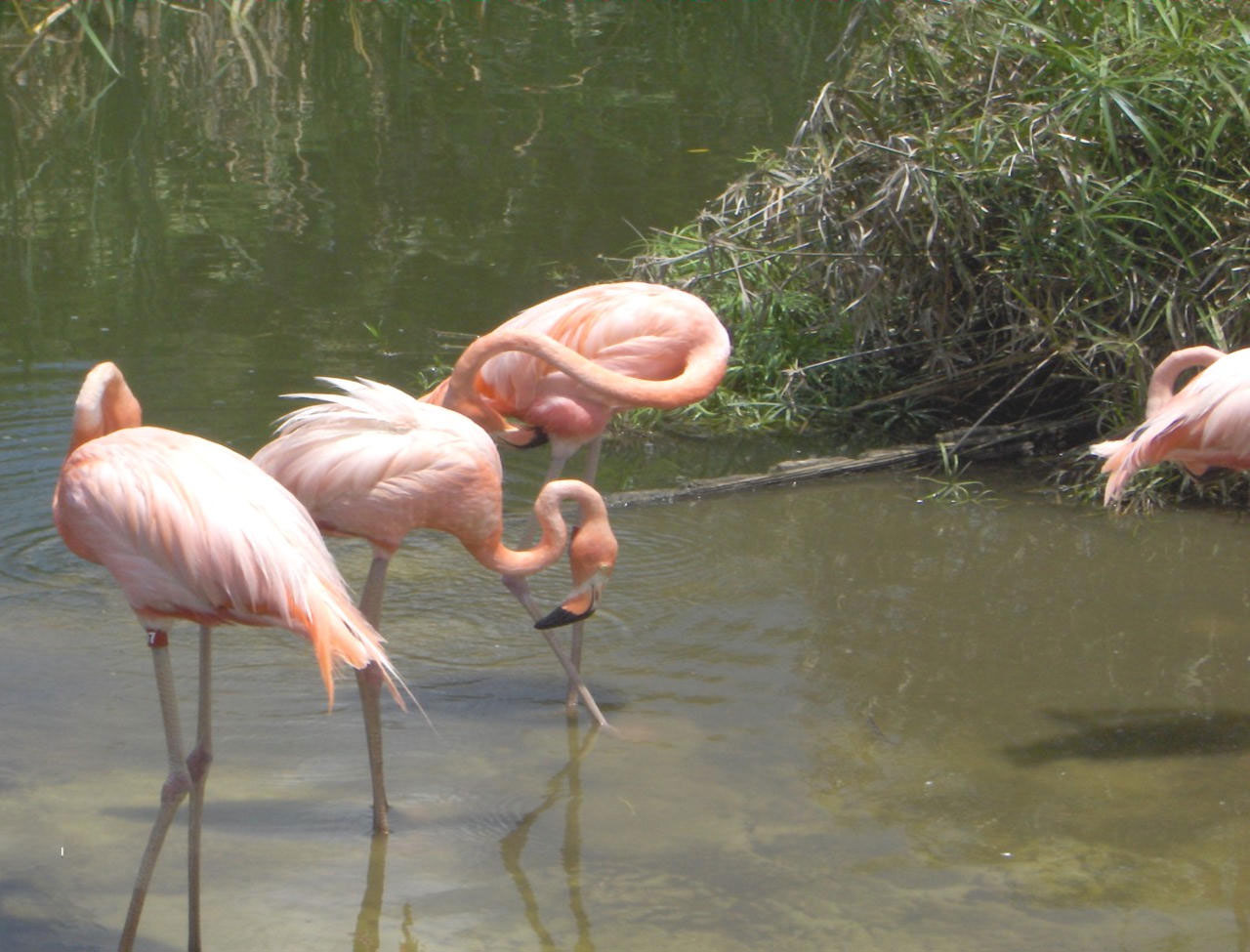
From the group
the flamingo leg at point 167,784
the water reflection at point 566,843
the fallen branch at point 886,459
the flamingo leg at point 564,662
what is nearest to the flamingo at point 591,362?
the flamingo leg at point 564,662

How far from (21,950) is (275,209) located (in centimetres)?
694

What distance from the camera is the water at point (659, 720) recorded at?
132 inches

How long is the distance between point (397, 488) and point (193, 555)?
72cm

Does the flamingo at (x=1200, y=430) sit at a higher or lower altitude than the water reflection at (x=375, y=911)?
higher

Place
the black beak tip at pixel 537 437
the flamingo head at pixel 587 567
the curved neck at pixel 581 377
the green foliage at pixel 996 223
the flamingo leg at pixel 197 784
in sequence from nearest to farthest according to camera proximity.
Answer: the flamingo leg at pixel 197 784
the flamingo head at pixel 587 567
the curved neck at pixel 581 377
the black beak tip at pixel 537 437
the green foliage at pixel 996 223

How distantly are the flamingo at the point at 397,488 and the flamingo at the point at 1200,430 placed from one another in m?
1.50

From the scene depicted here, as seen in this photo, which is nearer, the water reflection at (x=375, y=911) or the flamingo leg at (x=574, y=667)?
the water reflection at (x=375, y=911)

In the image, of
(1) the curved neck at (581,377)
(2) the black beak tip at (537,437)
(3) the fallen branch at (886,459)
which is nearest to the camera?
(1) the curved neck at (581,377)

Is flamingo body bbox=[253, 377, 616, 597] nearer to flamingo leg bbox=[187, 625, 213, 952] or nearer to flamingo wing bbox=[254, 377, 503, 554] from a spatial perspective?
flamingo wing bbox=[254, 377, 503, 554]

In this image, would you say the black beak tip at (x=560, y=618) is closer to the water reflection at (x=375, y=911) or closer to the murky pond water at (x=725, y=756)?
the murky pond water at (x=725, y=756)

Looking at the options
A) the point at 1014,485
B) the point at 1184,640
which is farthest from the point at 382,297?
the point at 1184,640

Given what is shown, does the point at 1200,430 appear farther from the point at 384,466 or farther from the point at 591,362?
the point at 384,466

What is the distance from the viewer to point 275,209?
9.52 metres

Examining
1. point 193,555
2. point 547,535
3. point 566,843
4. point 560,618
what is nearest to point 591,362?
point 547,535
